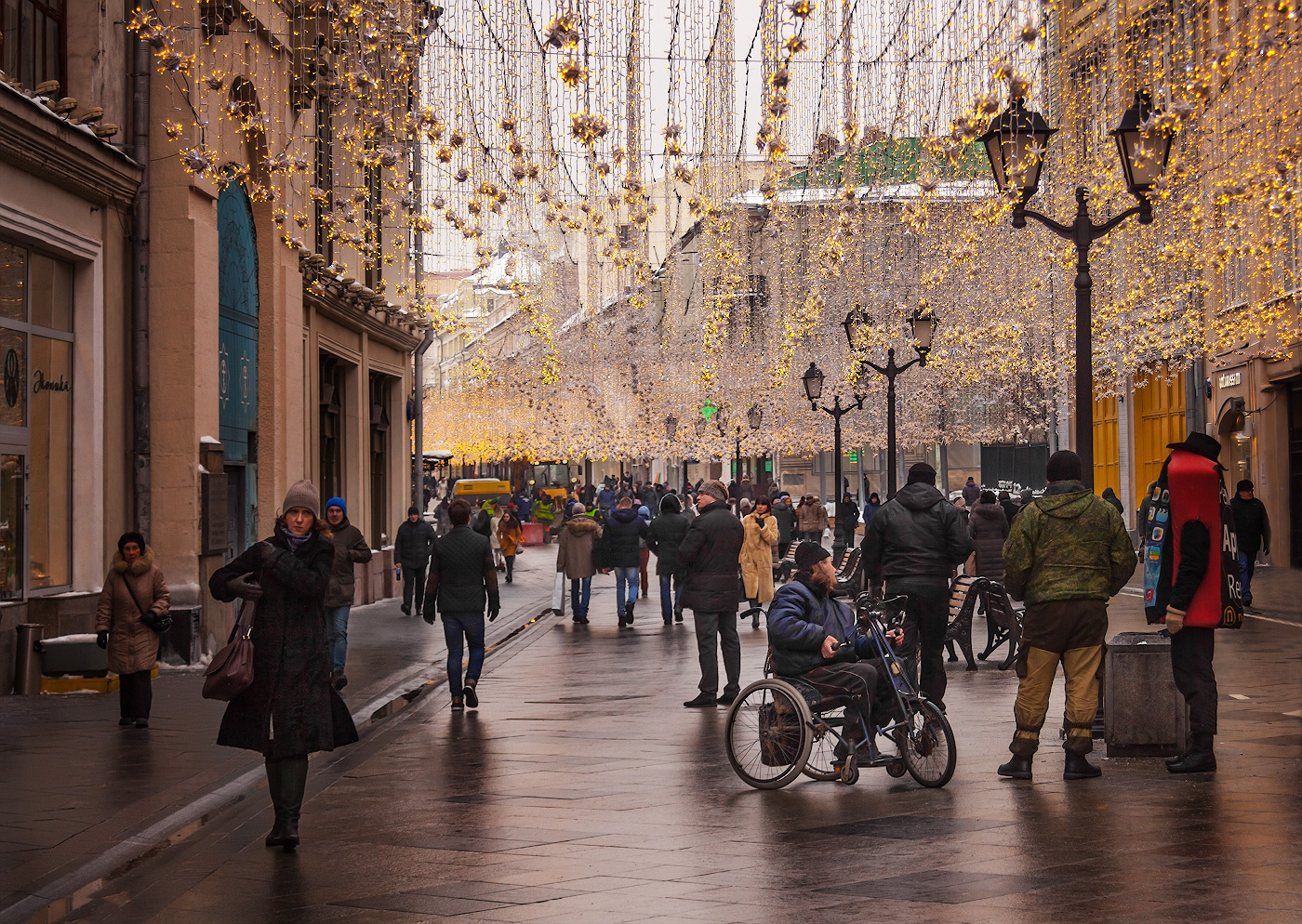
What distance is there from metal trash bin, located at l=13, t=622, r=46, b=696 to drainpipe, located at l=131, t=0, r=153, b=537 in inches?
82.7

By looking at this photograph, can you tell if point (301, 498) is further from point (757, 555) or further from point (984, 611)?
point (757, 555)

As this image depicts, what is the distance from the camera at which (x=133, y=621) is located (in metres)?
12.9

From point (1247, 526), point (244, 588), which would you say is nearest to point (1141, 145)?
point (244, 588)

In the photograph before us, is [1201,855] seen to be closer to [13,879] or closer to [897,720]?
[897,720]

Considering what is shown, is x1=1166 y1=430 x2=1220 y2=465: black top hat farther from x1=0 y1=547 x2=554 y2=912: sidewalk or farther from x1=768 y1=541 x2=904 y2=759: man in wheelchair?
x1=0 y1=547 x2=554 y2=912: sidewalk

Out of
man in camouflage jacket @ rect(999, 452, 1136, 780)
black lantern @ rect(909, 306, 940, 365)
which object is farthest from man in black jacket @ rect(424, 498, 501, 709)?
black lantern @ rect(909, 306, 940, 365)

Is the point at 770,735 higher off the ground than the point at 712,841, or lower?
higher

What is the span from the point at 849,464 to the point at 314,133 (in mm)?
55858

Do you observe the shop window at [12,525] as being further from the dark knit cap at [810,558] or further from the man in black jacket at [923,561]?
the dark knit cap at [810,558]

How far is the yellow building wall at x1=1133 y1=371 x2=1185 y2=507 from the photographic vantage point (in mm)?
39594

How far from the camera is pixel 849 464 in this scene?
7719 cm

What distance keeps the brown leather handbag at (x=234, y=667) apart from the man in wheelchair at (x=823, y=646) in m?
3.11

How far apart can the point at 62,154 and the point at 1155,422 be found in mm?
32816

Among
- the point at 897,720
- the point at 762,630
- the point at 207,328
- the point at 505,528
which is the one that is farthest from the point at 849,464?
the point at 897,720
